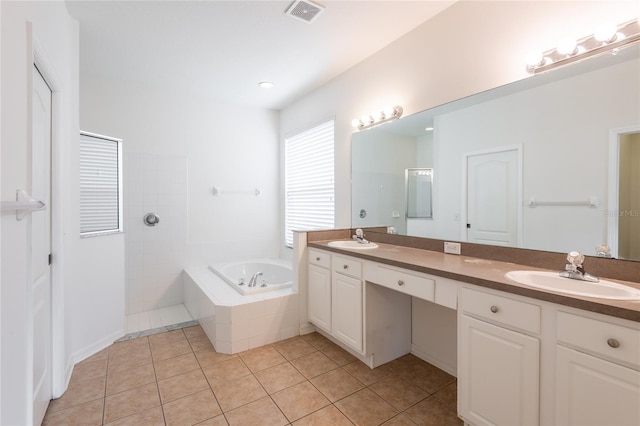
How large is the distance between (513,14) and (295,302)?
2615mm

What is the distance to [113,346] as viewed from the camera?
8.22ft

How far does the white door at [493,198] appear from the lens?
69.6 inches

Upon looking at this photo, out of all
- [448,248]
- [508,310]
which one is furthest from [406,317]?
[508,310]

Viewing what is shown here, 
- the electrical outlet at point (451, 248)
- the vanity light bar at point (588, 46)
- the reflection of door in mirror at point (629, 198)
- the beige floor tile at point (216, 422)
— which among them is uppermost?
the vanity light bar at point (588, 46)

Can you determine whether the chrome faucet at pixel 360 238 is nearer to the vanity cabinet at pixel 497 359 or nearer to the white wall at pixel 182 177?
the vanity cabinet at pixel 497 359

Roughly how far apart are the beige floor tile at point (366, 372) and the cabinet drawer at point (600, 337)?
1.25 metres

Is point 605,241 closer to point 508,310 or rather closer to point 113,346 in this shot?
point 508,310

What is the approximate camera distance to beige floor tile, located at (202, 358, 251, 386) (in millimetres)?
2034

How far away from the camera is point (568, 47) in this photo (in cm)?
148

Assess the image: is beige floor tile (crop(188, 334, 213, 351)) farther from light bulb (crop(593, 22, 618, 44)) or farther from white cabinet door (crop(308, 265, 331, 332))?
light bulb (crop(593, 22, 618, 44))

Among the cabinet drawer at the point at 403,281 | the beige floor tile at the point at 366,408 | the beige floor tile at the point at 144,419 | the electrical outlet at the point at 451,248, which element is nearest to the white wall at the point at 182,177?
the beige floor tile at the point at 144,419

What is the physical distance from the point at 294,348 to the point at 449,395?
1.21 meters

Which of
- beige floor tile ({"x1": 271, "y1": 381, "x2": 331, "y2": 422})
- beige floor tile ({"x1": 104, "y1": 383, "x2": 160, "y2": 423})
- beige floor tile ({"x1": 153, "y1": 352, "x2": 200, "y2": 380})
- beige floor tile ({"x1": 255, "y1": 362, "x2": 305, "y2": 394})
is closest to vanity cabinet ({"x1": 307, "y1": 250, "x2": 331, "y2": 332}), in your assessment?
beige floor tile ({"x1": 255, "y1": 362, "x2": 305, "y2": 394})

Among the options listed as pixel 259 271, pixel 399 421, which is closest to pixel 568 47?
pixel 399 421
